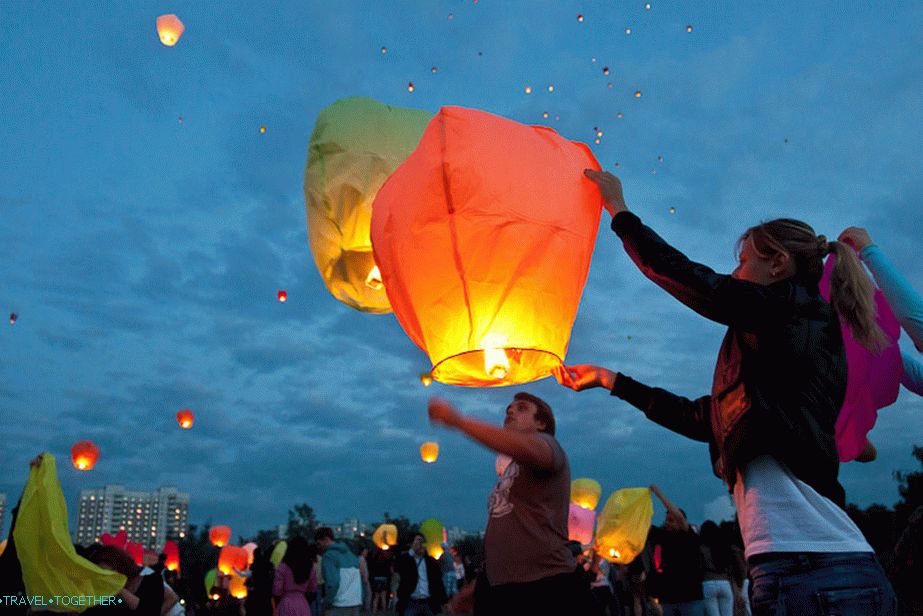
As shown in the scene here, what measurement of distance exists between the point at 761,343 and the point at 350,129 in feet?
8.44

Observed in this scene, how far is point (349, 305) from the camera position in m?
4.01

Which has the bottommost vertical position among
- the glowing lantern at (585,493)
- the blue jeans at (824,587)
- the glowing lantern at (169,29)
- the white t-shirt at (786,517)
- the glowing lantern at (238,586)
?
the blue jeans at (824,587)

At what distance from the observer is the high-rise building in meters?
55.8

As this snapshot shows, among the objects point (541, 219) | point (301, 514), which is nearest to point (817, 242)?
point (541, 219)

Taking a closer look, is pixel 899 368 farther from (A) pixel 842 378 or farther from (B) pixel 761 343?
(B) pixel 761 343

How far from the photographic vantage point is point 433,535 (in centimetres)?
1898

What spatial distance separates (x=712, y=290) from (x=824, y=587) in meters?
0.75

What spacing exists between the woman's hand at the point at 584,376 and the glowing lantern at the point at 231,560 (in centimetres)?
1603

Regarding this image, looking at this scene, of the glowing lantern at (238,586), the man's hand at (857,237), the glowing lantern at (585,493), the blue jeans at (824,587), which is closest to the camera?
the blue jeans at (824,587)

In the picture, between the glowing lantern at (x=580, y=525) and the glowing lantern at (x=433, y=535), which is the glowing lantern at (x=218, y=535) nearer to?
the glowing lantern at (x=433, y=535)

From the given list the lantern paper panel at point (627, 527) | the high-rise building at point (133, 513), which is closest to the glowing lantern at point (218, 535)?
the lantern paper panel at point (627, 527)

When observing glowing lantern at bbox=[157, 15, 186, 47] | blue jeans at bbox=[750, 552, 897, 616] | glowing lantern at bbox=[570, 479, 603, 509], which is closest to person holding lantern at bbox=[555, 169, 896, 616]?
blue jeans at bbox=[750, 552, 897, 616]

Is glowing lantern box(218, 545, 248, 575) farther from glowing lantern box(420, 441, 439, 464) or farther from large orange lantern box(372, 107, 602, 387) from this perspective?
large orange lantern box(372, 107, 602, 387)

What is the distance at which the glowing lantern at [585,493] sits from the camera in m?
14.2
